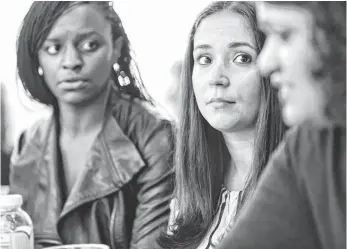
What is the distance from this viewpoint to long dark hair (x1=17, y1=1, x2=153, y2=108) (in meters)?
1.14

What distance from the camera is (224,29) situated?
975 millimetres

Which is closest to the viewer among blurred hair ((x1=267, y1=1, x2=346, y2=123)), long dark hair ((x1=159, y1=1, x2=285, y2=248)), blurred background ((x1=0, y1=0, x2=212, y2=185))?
blurred hair ((x1=267, y1=1, x2=346, y2=123))

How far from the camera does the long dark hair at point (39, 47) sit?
1.14 meters

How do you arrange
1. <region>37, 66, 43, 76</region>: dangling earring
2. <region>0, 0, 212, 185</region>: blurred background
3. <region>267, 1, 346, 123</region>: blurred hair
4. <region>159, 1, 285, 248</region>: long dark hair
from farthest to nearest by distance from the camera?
<region>37, 66, 43, 76</region>: dangling earring < <region>0, 0, 212, 185</region>: blurred background < <region>159, 1, 285, 248</region>: long dark hair < <region>267, 1, 346, 123</region>: blurred hair

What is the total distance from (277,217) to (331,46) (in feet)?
0.71

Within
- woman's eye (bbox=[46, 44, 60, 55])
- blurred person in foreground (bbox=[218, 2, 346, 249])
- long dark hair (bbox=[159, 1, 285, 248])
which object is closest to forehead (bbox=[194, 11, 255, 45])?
long dark hair (bbox=[159, 1, 285, 248])

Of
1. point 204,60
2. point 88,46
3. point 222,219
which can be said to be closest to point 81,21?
point 88,46

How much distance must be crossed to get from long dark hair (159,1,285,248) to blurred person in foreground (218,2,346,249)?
0.16 m

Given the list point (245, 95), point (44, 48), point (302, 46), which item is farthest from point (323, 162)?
point (44, 48)

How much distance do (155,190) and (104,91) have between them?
21 cm

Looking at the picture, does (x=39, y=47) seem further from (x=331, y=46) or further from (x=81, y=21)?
(x=331, y=46)

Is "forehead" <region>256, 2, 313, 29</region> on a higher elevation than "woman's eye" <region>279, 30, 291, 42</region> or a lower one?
higher

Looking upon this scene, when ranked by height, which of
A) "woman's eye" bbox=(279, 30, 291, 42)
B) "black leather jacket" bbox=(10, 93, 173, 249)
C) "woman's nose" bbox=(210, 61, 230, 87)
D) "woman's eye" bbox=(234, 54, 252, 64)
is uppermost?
"woman's eye" bbox=(279, 30, 291, 42)

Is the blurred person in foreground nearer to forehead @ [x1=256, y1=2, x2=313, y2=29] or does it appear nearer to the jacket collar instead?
forehead @ [x1=256, y1=2, x2=313, y2=29]
